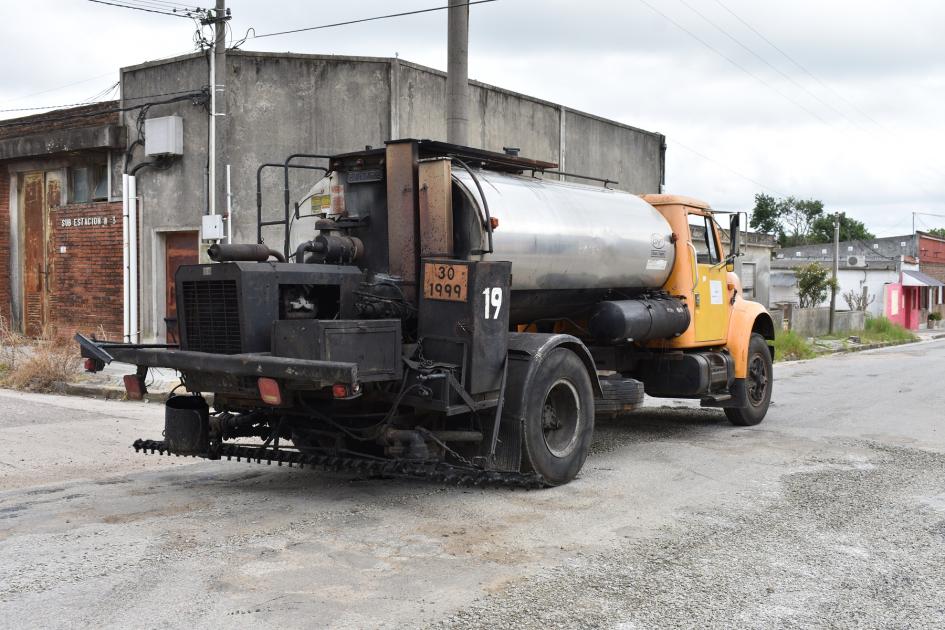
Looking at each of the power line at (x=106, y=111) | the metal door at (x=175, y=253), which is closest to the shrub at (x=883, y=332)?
the metal door at (x=175, y=253)

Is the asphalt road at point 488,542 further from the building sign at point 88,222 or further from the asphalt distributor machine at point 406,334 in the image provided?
the building sign at point 88,222

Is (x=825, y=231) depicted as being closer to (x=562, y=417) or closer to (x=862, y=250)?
(x=862, y=250)

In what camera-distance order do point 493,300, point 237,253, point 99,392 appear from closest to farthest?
point 237,253 < point 493,300 < point 99,392

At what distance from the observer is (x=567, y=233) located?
25.6ft

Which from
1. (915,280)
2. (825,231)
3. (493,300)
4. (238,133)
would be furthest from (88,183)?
(825,231)

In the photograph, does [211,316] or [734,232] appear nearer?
[211,316]

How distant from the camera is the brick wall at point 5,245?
2025cm

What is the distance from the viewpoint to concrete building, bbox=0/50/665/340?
15742mm

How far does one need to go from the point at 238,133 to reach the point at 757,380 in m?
9.65

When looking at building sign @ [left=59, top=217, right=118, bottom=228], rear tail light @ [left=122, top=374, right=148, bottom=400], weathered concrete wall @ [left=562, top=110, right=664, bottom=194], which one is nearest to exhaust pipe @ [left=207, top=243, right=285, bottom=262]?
rear tail light @ [left=122, top=374, right=148, bottom=400]

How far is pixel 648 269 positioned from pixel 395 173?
322 centimetres

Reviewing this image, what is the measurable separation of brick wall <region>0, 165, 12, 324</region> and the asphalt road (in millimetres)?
12606

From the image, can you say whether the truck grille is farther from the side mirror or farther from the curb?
the curb

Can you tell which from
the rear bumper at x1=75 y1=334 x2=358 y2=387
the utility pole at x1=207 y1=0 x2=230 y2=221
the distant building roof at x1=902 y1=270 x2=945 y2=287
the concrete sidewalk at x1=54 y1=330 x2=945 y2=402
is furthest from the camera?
the distant building roof at x1=902 y1=270 x2=945 y2=287
